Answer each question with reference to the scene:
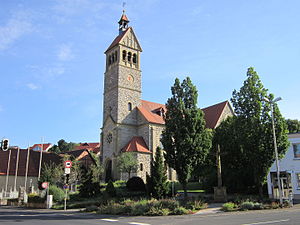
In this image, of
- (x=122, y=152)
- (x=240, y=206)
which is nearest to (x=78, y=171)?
(x=122, y=152)

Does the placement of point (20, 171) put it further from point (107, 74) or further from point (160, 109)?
point (160, 109)

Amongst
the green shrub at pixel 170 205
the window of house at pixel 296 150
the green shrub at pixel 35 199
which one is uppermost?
the window of house at pixel 296 150

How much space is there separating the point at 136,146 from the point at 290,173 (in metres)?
23.6

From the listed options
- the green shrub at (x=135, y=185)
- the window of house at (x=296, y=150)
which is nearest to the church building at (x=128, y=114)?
the green shrub at (x=135, y=185)

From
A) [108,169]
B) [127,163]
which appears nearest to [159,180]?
[127,163]

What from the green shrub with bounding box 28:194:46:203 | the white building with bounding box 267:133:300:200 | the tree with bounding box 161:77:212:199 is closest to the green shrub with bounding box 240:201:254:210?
the tree with bounding box 161:77:212:199

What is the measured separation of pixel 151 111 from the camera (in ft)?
168

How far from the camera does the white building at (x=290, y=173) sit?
990 inches

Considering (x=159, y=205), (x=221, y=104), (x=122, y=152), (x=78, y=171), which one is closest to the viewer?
(x=159, y=205)

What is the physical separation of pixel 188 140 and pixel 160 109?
1157 inches

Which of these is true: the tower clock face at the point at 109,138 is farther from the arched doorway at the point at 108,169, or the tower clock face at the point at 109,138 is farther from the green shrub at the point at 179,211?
the green shrub at the point at 179,211

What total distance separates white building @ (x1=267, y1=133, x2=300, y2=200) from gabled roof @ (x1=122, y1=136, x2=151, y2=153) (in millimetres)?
21544

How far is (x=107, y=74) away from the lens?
50.9 m

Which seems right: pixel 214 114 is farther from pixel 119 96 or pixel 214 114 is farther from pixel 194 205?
pixel 194 205
